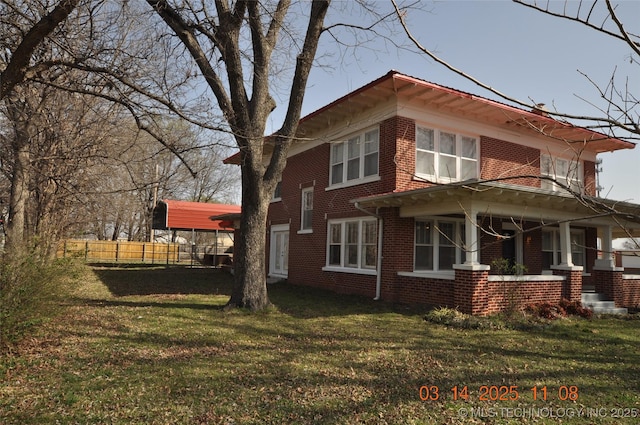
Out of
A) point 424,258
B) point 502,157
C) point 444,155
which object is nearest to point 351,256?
point 424,258

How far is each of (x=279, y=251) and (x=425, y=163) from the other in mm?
8110

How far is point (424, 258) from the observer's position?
12.7 metres

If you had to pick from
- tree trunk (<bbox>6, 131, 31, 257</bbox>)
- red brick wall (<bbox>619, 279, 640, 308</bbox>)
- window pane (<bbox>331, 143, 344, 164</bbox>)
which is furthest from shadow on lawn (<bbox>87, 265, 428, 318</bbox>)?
red brick wall (<bbox>619, 279, 640, 308</bbox>)

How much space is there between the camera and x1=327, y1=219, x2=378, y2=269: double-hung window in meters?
13.2

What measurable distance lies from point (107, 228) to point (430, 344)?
145 ft

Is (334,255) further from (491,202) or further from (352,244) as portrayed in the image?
(491,202)

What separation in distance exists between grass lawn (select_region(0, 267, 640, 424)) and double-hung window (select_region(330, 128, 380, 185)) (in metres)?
5.15

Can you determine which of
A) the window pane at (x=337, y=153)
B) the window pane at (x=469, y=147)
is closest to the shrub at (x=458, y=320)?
the window pane at (x=469, y=147)

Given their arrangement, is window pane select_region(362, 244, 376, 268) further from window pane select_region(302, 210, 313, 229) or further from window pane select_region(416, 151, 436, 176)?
window pane select_region(302, 210, 313, 229)

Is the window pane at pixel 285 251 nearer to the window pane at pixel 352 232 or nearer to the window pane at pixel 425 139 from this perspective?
the window pane at pixel 352 232

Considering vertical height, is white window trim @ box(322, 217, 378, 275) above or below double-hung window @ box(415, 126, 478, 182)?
below

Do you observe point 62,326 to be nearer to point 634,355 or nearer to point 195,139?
point 195,139

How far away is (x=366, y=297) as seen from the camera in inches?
504

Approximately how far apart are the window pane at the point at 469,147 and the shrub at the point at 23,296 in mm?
11183
